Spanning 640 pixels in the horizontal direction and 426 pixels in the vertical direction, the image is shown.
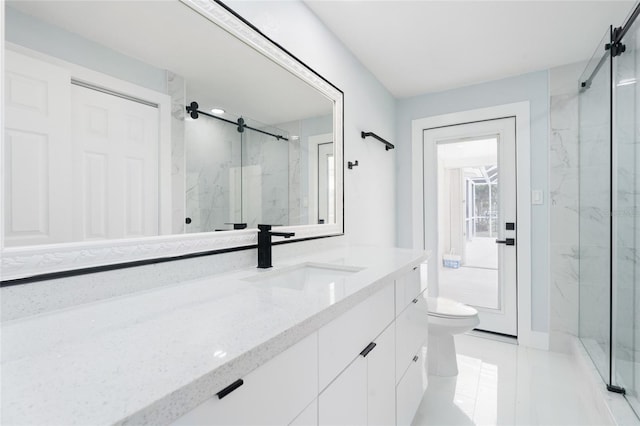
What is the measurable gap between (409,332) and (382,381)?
0.37m

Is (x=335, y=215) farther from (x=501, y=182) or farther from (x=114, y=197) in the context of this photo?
(x=501, y=182)

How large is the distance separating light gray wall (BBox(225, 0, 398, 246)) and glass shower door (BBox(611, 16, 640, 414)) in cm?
149

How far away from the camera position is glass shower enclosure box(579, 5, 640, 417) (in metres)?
1.64

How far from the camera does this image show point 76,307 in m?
0.77

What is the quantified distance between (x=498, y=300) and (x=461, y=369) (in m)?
0.87

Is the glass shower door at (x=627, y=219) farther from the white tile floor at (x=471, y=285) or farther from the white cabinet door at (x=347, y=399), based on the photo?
the white cabinet door at (x=347, y=399)

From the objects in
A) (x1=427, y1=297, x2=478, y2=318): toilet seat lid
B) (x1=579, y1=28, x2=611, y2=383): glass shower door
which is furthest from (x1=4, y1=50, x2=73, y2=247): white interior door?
(x1=579, y1=28, x2=611, y2=383): glass shower door

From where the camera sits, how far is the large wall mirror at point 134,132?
0.73 m

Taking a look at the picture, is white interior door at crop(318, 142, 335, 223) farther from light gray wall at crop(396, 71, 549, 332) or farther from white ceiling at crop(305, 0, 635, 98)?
light gray wall at crop(396, 71, 549, 332)

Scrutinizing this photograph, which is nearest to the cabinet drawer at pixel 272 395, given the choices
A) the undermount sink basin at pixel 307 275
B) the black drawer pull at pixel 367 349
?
the black drawer pull at pixel 367 349

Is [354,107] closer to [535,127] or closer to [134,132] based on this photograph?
[535,127]

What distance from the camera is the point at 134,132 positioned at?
932 mm

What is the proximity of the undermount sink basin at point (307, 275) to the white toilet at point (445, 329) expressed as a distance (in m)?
1.02

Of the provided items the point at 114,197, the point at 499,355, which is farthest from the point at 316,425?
the point at 499,355
